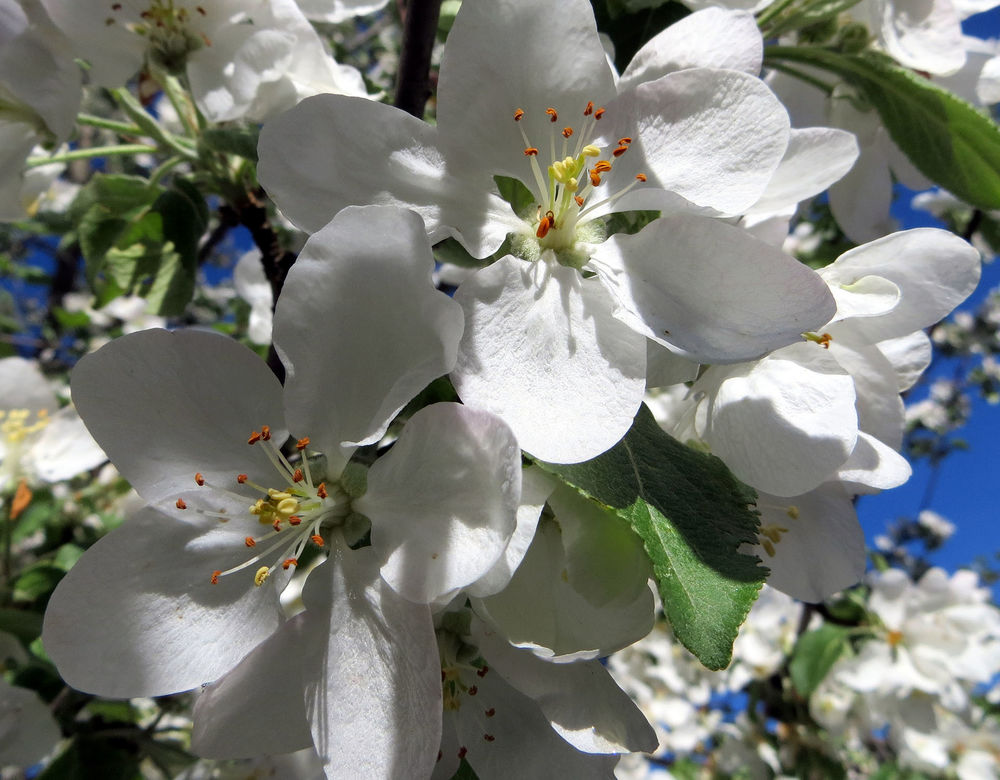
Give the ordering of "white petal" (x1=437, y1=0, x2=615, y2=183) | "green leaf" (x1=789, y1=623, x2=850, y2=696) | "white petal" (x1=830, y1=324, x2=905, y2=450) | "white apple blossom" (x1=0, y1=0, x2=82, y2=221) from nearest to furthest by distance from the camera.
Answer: "white petal" (x1=437, y1=0, x2=615, y2=183) → "white petal" (x1=830, y1=324, x2=905, y2=450) → "white apple blossom" (x1=0, y1=0, x2=82, y2=221) → "green leaf" (x1=789, y1=623, x2=850, y2=696)

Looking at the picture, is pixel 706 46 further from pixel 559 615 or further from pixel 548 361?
pixel 559 615

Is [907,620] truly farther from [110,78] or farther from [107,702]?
[110,78]

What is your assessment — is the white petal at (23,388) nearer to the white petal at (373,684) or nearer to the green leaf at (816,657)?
the white petal at (373,684)

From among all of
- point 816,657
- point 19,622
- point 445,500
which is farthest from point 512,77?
point 816,657

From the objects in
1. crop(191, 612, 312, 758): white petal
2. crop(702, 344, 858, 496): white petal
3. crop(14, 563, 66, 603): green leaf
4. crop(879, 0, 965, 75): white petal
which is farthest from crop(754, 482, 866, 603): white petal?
crop(14, 563, 66, 603): green leaf

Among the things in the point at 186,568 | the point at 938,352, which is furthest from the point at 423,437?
the point at 938,352

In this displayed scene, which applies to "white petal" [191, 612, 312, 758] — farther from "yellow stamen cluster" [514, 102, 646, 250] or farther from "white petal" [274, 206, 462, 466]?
"yellow stamen cluster" [514, 102, 646, 250]

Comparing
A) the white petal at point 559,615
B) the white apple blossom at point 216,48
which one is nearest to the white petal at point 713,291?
the white petal at point 559,615
